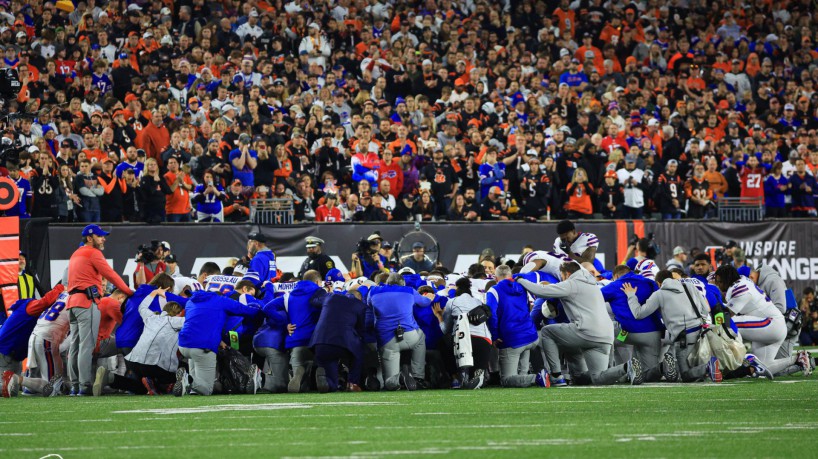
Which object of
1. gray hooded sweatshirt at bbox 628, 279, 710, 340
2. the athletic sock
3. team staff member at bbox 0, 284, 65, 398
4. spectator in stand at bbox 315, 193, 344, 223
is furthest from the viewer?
spectator in stand at bbox 315, 193, 344, 223

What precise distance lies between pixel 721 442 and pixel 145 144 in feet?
53.7

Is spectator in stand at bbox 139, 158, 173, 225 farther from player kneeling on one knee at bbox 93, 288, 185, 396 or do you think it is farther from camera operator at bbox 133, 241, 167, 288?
player kneeling on one knee at bbox 93, 288, 185, 396

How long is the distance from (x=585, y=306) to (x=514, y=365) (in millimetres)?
1161

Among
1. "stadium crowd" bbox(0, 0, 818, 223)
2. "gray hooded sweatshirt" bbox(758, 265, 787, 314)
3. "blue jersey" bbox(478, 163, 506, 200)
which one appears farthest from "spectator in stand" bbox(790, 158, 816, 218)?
"gray hooded sweatshirt" bbox(758, 265, 787, 314)

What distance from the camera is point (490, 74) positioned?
96.9ft

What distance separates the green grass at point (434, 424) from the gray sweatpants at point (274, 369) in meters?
0.99

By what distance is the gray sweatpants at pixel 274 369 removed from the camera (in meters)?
16.0

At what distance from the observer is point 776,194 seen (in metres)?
27.3

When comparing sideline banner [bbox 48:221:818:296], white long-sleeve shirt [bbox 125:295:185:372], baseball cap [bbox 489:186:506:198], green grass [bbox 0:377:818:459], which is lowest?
green grass [bbox 0:377:818:459]

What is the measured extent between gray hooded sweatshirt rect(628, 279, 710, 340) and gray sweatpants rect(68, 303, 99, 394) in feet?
21.5

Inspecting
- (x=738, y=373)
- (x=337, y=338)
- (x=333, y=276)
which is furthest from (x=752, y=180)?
(x=337, y=338)

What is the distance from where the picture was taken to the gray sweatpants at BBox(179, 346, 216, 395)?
50.1 ft

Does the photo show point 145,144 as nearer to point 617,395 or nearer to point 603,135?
point 603,135

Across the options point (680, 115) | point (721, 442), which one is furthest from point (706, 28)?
point (721, 442)
